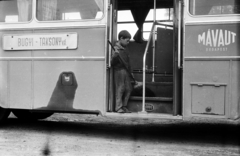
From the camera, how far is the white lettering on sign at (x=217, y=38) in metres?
5.61

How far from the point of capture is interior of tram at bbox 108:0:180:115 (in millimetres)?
6637

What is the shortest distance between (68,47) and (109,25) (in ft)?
2.71

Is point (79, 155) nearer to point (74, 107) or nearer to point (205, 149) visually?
point (74, 107)

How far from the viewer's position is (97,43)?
6289mm

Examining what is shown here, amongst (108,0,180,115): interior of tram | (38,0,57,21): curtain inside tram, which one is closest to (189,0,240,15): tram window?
(108,0,180,115): interior of tram

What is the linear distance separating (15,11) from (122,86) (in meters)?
2.48

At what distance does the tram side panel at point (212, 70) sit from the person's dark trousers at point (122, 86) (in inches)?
43.1

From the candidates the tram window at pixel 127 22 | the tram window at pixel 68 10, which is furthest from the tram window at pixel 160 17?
the tram window at pixel 68 10

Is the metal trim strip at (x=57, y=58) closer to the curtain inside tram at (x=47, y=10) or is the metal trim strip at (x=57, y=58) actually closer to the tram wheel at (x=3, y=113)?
the curtain inside tram at (x=47, y=10)

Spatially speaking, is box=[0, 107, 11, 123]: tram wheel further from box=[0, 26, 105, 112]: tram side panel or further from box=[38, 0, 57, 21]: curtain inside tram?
box=[38, 0, 57, 21]: curtain inside tram

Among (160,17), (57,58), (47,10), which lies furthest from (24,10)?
(160,17)

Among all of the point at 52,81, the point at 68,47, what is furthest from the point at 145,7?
the point at 52,81

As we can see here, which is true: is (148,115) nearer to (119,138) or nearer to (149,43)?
(119,138)

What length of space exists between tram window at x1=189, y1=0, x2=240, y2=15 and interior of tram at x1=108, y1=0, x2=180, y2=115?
0.80 metres
